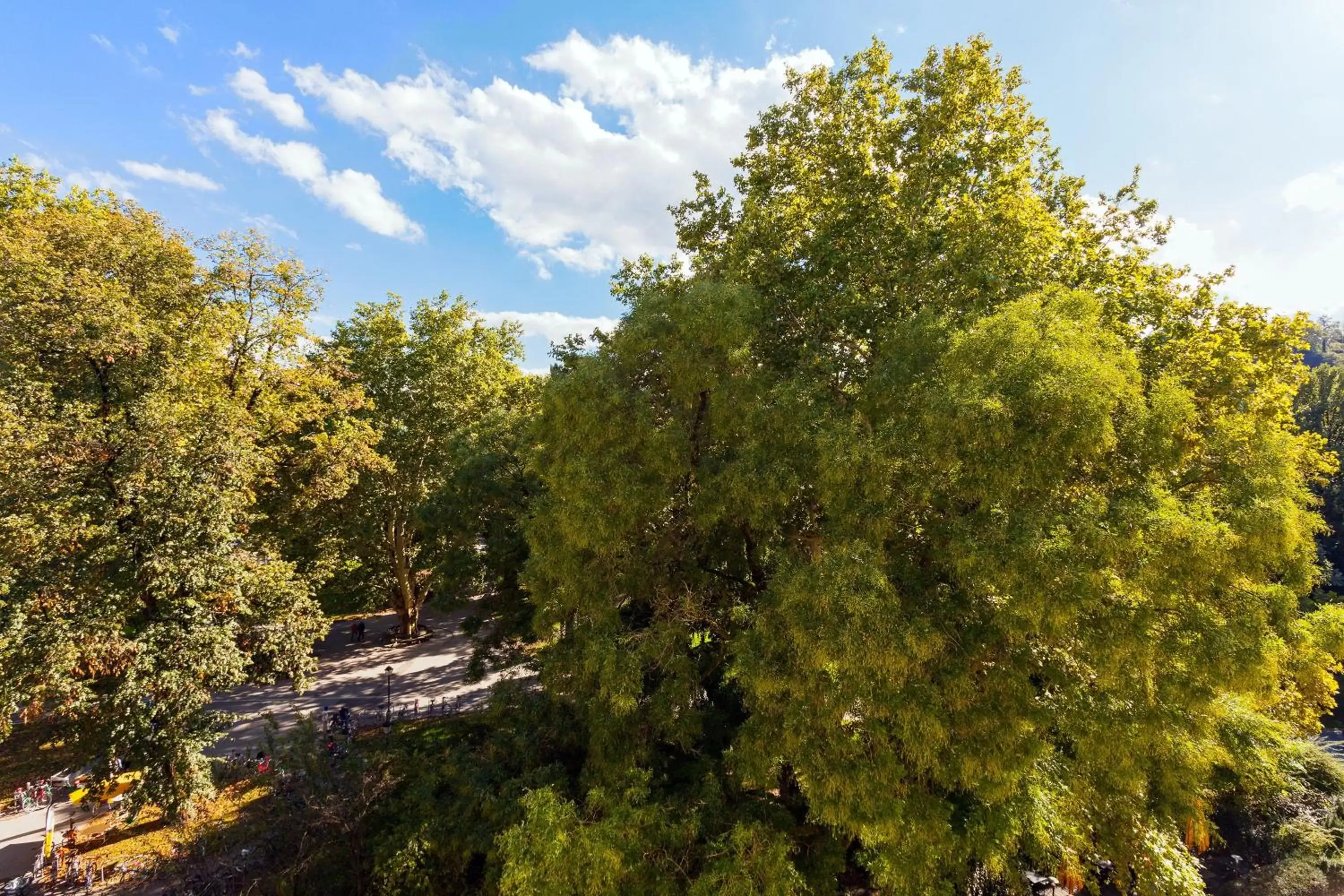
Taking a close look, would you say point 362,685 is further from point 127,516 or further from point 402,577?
point 127,516

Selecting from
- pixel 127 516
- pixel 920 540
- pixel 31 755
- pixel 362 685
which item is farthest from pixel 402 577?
pixel 920 540

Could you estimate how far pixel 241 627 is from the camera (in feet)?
33.4

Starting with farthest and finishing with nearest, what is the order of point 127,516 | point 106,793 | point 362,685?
point 362,685 → point 106,793 → point 127,516

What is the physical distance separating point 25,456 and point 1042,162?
17720mm

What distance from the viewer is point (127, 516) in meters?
8.80

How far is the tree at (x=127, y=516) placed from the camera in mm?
7941

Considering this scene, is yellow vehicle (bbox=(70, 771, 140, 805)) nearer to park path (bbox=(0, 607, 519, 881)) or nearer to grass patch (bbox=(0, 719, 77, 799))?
park path (bbox=(0, 607, 519, 881))

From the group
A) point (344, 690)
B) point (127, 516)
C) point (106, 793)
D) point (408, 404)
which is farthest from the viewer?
point (408, 404)

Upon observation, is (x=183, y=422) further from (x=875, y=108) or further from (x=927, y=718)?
(x=875, y=108)

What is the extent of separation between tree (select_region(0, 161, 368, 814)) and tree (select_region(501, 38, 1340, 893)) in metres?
5.50

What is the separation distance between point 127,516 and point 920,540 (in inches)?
480

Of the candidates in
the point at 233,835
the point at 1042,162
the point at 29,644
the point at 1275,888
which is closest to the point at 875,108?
the point at 1042,162

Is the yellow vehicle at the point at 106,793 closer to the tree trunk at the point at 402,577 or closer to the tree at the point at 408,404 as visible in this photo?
the tree at the point at 408,404

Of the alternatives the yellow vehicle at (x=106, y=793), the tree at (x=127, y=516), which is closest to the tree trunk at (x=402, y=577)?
the tree at (x=127, y=516)
